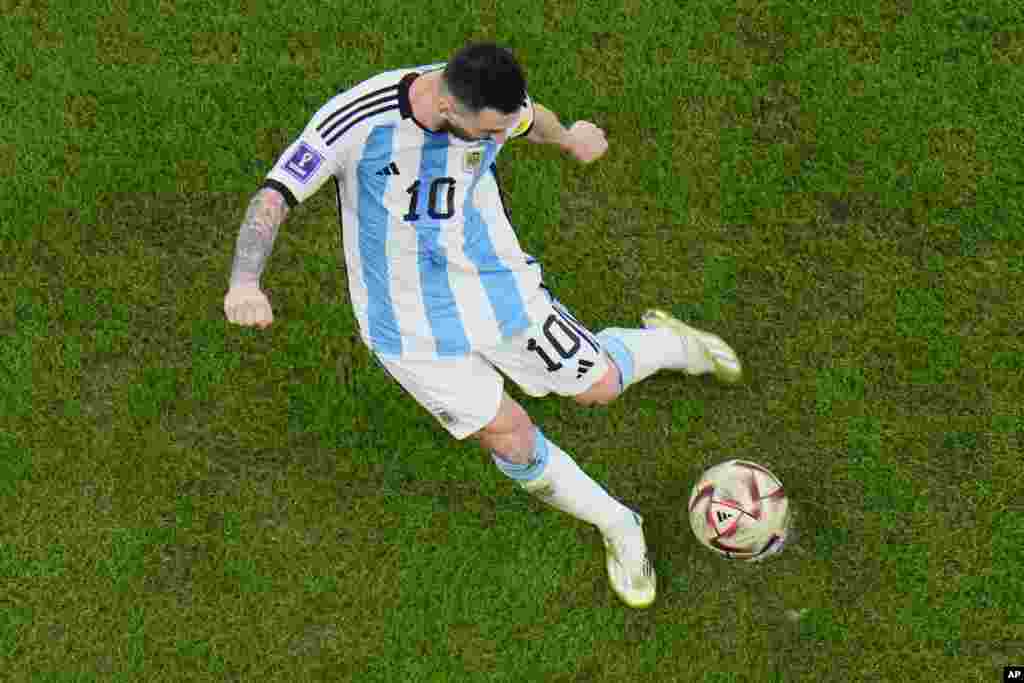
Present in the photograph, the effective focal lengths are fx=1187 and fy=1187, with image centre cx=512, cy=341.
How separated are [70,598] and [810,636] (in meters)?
3.56

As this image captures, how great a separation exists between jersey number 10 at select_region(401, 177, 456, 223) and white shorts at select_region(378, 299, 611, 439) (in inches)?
25.6

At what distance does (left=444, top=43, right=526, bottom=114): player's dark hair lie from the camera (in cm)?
402

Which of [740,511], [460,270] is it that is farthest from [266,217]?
[740,511]

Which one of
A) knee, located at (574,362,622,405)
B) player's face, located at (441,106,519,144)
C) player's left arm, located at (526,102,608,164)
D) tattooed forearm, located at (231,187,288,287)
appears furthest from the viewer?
knee, located at (574,362,622,405)

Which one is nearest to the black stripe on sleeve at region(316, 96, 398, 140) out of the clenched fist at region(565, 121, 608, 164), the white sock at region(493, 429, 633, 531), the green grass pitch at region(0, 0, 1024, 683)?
the clenched fist at region(565, 121, 608, 164)

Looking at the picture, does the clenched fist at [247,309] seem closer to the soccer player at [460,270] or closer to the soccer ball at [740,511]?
the soccer player at [460,270]

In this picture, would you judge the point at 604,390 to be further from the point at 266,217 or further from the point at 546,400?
the point at 266,217

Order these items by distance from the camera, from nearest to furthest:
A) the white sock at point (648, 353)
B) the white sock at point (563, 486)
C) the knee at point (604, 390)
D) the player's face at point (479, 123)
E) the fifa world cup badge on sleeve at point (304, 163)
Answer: the player's face at point (479, 123)
the fifa world cup badge on sleeve at point (304, 163)
the white sock at point (563, 486)
the knee at point (604, 390)
the white sock at point (648, 353)

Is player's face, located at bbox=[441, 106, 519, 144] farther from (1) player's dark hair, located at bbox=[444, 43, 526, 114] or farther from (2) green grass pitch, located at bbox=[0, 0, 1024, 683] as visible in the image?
(2) green grass pitch, located at bbox=[0, 0, 1024, 683]

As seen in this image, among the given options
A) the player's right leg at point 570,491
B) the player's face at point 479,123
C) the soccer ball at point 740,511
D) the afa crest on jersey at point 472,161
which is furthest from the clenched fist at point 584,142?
the soccer ball at point 740,511

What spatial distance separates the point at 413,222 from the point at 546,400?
161cm

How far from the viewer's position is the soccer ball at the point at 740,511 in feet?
17.3

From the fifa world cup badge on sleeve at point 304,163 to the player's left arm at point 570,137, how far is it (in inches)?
39.2

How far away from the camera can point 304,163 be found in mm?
4418
